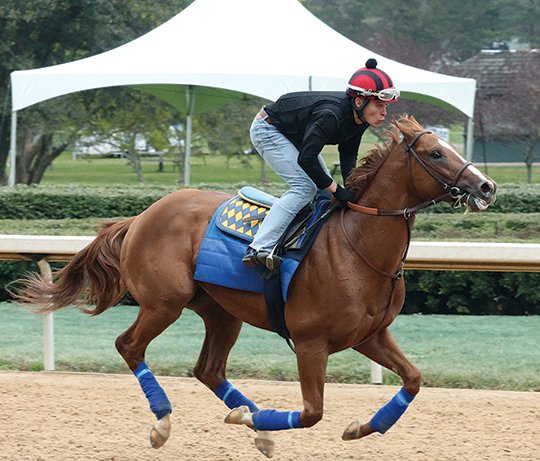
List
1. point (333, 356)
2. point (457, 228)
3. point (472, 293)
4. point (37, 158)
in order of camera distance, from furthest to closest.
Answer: point (37, 158), point (457, 228), point (472, 293), point (333, 356)

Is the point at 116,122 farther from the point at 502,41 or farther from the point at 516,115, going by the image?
the point at 502,41

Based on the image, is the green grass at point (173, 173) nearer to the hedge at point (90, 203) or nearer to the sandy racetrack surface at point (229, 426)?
the hedge at point (90, 203)

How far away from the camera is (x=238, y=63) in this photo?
15328 mm

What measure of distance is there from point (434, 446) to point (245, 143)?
2171cm

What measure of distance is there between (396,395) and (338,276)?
67cm

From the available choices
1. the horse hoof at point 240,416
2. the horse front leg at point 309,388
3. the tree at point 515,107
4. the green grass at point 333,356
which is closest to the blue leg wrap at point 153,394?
the horse hoof at point 240,416

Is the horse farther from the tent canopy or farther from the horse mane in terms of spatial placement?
the tent canopy

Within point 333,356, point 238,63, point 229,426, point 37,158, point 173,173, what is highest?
point 238,63

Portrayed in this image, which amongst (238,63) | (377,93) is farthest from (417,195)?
(238,63)

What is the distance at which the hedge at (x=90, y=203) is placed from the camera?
12.9 m

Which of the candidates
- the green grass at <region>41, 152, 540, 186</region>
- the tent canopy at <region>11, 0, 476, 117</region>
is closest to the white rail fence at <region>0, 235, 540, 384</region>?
the tent canopy at <region>11, 0, 476, 117</region>

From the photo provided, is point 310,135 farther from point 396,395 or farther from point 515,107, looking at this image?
point 515,107

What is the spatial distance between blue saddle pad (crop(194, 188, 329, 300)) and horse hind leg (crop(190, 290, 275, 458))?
372mm

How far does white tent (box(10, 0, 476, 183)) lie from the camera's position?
15.0 metres
